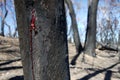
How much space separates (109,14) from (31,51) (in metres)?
56.0

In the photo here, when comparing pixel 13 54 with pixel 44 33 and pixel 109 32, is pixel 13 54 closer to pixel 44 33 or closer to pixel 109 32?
pixel 44 33

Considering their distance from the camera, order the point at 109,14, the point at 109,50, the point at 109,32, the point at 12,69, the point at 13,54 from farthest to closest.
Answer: the point at 109,32
the point at 109,14
the point at 109,50
the point at 13,54
the point at 12,69

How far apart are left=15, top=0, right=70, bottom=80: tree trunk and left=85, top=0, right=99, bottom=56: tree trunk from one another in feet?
42.6

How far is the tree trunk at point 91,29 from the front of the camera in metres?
16.7

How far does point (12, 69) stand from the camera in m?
11.0

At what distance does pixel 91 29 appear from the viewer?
16.9 meters

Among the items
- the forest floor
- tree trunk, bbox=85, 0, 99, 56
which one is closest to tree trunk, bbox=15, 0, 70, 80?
the forest floor

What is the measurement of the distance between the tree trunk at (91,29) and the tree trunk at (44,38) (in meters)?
13.0

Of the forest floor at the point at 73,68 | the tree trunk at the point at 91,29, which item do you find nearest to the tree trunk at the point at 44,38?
the forest floor at the point at 73,68

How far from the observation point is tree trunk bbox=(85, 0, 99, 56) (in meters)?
16.7

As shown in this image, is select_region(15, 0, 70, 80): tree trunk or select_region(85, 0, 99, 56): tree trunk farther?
select_region(85, 0, 99, 56): tree trunk

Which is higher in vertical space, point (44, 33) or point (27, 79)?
point (44, 33)

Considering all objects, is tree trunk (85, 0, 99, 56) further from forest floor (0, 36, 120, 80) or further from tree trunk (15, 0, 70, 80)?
tree trunk (15, 0, 70, 80)

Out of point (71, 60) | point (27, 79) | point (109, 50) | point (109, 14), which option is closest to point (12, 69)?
point (71, 60)
